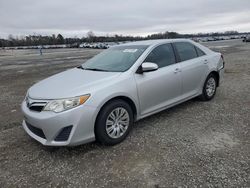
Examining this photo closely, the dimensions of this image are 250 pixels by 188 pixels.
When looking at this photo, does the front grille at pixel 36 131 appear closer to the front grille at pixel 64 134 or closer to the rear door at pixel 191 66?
the front grille at pixel 64 134

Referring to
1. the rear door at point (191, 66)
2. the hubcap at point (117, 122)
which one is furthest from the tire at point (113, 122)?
the rear door at point (191, 66)

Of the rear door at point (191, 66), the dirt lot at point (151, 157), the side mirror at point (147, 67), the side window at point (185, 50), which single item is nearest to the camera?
the dirt lot at point (151, 157)

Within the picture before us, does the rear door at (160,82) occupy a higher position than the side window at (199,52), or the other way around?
the side window at (199,52)

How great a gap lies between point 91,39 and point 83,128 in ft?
343

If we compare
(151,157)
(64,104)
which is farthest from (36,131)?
(151,157)

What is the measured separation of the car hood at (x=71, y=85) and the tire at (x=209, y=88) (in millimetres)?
2588

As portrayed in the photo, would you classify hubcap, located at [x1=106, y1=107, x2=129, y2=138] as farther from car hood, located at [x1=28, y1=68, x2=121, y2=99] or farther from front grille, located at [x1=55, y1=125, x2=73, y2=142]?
front grille, located at [x1=55, y1=125, x2=73, y2=142]

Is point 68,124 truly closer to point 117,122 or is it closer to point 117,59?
point 117,122

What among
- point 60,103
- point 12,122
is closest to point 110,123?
point 60,103

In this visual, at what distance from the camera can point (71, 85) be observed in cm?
353

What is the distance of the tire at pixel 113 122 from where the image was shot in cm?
341

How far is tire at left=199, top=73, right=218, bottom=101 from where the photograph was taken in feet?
17.7

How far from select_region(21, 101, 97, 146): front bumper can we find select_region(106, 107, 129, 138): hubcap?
0.31 metres

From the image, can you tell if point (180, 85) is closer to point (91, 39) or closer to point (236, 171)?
point (236, 171)
